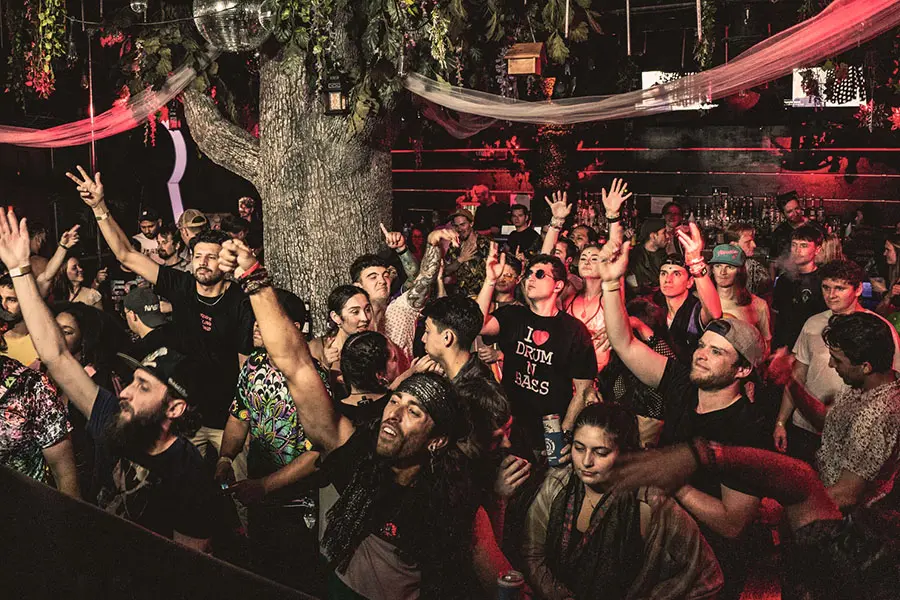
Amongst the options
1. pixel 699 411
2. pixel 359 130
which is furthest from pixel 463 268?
pixel 699 411

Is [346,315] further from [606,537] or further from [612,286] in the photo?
[606,537]

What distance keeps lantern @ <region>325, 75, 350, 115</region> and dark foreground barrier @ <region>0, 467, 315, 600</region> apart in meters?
4.35

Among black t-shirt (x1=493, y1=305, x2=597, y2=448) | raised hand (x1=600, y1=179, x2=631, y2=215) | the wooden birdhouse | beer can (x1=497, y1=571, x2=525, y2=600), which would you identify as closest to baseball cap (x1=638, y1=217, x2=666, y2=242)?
raised hand (x1=600, y1=179, x2=631, y2=215)

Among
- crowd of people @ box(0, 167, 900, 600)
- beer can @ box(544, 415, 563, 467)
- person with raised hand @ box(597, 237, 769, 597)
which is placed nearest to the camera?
crowd of people @ box(0, 167, 900, 600)

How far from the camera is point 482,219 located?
39.0 feet

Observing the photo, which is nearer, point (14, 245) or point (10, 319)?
point (14, 245)

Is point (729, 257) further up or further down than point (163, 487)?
further up

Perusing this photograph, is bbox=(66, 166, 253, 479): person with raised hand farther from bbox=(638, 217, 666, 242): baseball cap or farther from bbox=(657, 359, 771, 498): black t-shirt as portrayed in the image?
bbox=(638, 217, 666, 242): baseball cap

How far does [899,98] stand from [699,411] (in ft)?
27.9

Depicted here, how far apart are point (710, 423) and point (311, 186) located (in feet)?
12.0

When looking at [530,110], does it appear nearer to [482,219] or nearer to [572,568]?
[572,568]

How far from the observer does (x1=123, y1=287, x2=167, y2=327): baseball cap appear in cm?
522

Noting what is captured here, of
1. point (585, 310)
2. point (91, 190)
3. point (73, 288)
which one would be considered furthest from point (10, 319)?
point (585, 310)

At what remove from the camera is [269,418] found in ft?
12.1
